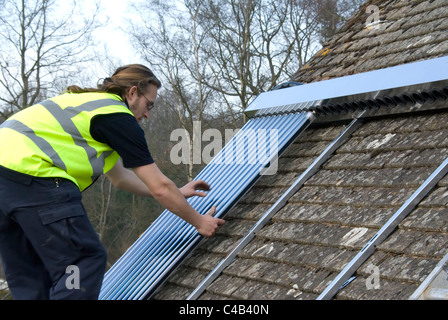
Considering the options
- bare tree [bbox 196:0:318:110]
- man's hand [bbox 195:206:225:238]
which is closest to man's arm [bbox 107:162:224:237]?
man's hand [bbox 195:206:225:238]

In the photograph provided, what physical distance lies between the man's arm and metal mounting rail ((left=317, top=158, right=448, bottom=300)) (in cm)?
104

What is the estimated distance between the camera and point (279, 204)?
4012mm

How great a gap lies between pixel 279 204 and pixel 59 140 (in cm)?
154

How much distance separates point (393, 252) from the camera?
288 cm

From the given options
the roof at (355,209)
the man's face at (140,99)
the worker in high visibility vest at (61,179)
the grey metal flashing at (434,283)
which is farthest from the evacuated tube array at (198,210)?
the grey metal flashing at (434,283)

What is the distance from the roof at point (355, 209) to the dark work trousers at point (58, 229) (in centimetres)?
94

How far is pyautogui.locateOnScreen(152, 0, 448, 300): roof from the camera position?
9.41 ft

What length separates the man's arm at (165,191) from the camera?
3295 mm

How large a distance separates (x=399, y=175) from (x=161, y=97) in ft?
79.0

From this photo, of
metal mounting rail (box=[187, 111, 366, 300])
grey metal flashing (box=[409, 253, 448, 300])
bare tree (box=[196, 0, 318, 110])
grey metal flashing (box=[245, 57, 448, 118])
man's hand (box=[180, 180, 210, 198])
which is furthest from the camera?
bare tree (box=[196, 0, 318, 110])

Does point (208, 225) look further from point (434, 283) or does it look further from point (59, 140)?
point (434, 283)

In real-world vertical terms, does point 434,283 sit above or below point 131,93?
below

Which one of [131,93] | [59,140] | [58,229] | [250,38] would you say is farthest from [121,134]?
[250,38]

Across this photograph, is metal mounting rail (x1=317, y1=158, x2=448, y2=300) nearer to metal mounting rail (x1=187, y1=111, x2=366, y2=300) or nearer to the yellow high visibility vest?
metal mounting rail (x1=187, y1=111, x2=366, y2=300)
